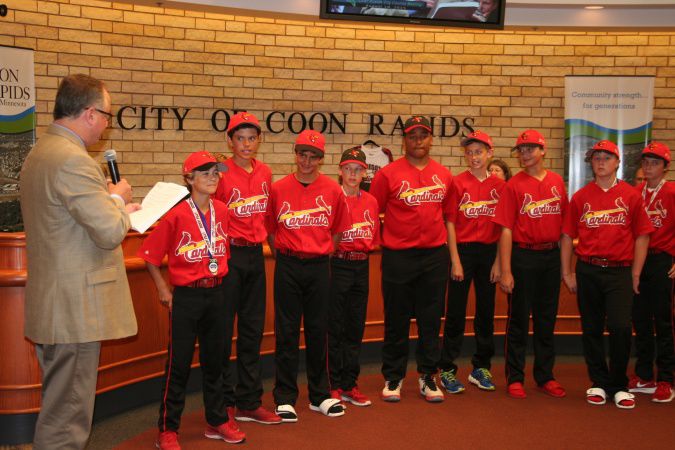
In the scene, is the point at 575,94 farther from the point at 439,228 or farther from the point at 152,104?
the point at 152,104

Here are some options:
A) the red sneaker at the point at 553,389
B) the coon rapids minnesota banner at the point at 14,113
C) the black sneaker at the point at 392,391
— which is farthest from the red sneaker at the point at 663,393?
the coon rapids minnesota banner at the point at 14,113

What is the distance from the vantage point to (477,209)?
16.1 ft

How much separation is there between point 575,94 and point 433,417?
14.6 ft

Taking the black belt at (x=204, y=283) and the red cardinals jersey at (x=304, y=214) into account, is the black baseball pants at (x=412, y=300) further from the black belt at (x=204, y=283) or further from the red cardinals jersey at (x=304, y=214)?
the black belt at (x=204, y=283)

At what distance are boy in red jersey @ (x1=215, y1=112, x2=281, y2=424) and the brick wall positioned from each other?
3.24 m

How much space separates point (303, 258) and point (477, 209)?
142 centimetres

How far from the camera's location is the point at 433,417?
4.39 meters

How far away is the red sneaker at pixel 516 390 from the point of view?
4798mm

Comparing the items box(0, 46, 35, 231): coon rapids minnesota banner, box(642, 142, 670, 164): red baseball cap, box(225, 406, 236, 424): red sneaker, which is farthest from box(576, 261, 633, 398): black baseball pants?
box(0, 46, 35, 231): coon rapids minnesota banner

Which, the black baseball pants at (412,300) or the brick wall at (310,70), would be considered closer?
the black baseball pants at (412,300)

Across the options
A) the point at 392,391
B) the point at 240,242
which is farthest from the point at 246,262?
the point at 392,391

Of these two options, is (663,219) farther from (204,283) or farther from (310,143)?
(204,283)

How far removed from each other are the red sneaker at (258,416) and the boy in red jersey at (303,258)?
0.06 metres

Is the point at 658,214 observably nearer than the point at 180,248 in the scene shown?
No
